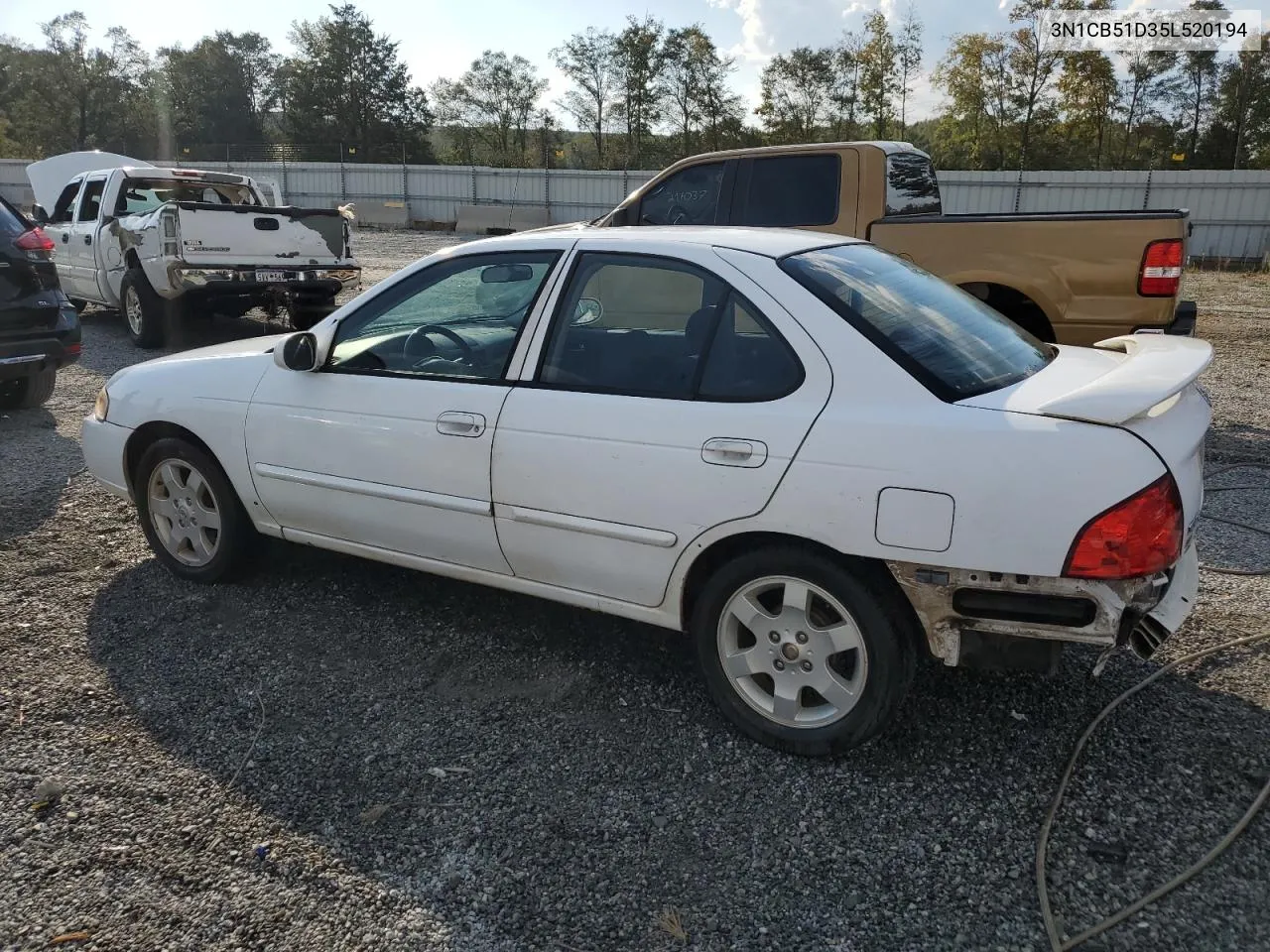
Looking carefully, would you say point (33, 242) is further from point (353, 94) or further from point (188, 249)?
point (353, 94)

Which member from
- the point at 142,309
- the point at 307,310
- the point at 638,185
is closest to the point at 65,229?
the point at 142,309

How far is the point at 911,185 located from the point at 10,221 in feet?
23.3

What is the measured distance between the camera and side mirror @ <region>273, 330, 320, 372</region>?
374 centimetres

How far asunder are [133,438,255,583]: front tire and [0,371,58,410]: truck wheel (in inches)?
172

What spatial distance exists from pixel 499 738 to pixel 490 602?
3.56 feet

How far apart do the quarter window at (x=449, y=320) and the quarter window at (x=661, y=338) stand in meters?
0.22

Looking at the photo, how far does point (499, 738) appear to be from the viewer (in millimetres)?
3107

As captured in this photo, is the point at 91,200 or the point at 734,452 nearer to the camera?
the point at 734,452

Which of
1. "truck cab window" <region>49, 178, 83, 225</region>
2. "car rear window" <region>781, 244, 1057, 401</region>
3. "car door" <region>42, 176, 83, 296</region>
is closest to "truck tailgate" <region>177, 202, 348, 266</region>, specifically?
"car door" <region>42, 176, 83, 296</region>

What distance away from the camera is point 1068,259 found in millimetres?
6324

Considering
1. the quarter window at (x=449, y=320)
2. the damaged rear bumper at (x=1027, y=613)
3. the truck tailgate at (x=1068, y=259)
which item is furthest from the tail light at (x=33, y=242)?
the damaged rear bumper at (x=1027, y=613)

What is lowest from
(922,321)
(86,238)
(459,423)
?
(459,423)

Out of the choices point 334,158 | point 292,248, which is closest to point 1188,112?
point 334,158

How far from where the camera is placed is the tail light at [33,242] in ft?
22.9
